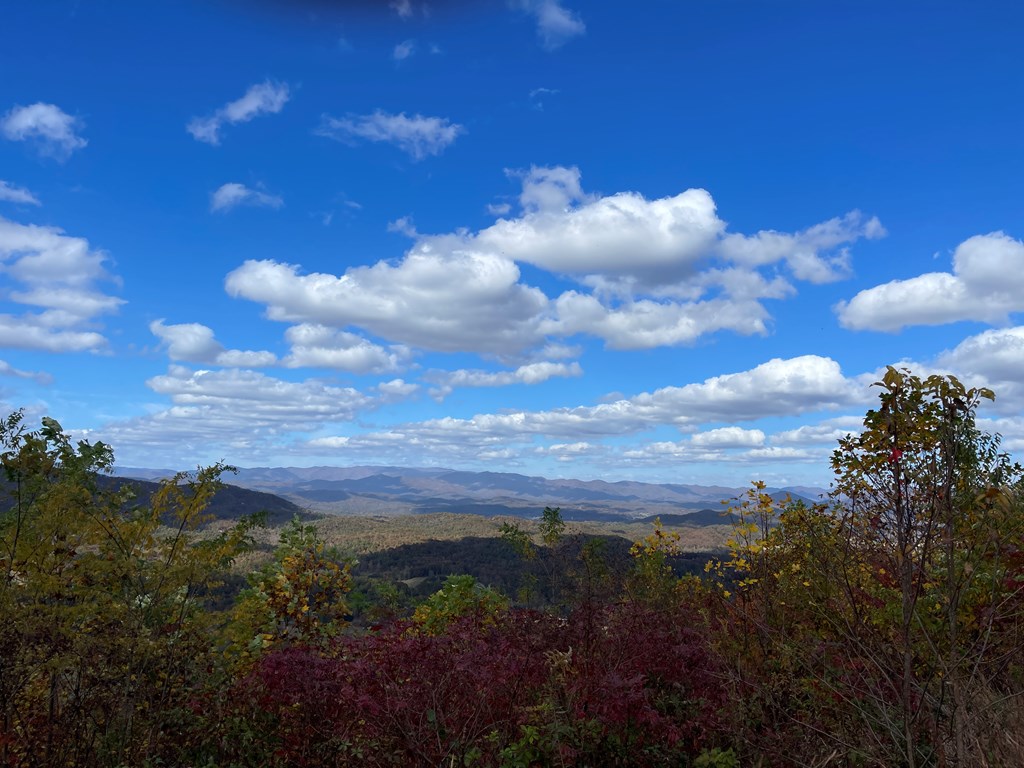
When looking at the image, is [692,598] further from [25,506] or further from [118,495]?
[25,506]

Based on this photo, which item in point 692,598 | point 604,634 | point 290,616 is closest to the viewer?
point 604,634

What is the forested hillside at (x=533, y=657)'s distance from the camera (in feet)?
13.8

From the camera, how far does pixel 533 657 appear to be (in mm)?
5609

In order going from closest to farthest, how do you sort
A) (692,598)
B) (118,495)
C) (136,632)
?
(136,632)
(118,495)
(692,598)

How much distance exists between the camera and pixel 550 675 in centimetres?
540

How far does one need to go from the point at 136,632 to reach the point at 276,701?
1397 millimetres

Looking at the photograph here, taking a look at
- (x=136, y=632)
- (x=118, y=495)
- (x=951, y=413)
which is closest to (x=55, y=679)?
(x=136, y=632)

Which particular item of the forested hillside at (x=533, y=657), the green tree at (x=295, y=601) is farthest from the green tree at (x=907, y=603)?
the green tree at (x=295, y=601)

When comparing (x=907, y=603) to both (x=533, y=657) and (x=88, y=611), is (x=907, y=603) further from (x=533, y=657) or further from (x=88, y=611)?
(x=88, y=611)

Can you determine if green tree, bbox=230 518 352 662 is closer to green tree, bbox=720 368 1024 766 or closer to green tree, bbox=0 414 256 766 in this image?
green tree, bbox=0 414 256 766

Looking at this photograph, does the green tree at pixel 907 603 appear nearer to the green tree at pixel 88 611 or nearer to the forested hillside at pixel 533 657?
the forested hillside at pixel 533 657

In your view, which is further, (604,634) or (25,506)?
(604,634)

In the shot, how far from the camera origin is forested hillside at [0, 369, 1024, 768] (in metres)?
4.22

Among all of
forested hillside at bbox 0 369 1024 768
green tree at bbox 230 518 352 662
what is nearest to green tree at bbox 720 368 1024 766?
forested hillside at bbox 0 369 1024 768
